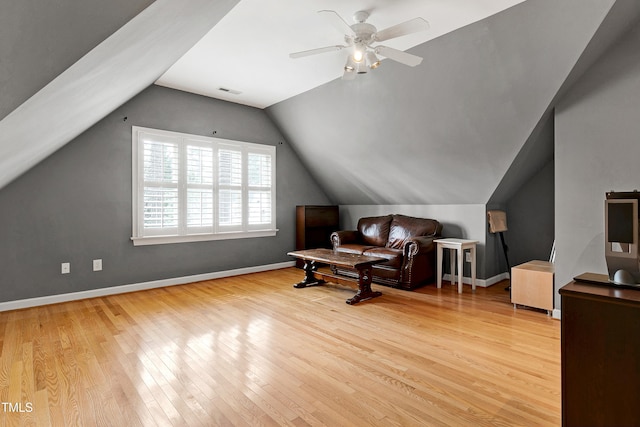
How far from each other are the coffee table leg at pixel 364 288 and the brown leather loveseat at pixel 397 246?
541 millimetres

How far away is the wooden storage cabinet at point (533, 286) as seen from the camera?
349 centimetres

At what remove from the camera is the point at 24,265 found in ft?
12.7

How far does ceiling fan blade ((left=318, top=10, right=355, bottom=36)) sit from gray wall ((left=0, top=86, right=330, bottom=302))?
3202mm

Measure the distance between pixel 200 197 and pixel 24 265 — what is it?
2.24 m

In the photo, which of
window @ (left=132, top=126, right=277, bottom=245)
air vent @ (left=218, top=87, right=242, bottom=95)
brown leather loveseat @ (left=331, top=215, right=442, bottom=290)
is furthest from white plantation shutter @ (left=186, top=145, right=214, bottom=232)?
brown leather loveseat @ (left=331, top=215, right=442, bottom=290)

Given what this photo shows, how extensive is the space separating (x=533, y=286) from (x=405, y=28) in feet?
9.91

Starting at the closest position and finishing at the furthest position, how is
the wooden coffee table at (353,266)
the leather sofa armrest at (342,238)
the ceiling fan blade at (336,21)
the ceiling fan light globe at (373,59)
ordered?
the ceiling fan blade at (336,21)
the ceiling fan light globe at (373,59)
the wooden coffee table at (353,266)
the leather sofa armrest at (342,238)

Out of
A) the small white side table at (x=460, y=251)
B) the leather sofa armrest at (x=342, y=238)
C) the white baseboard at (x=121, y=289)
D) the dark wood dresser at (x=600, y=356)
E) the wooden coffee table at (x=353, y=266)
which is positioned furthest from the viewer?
the leather sofa armrest at (x=342, y=238)

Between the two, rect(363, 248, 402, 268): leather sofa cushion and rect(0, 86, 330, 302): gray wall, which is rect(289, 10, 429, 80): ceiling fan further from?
rect(0, 86, 330, 302): gray wall

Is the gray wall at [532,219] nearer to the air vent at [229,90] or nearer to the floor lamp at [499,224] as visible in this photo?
the floor lamp at [499,224]

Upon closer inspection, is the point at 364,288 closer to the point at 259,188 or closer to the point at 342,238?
the point at 342,238

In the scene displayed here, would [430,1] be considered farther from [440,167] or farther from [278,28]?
[440,167]

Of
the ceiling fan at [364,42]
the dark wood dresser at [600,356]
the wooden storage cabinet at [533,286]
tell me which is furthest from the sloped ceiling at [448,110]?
the dark wood dresser at [600,356]

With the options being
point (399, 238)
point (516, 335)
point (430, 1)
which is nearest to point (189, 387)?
point (516, 335)
